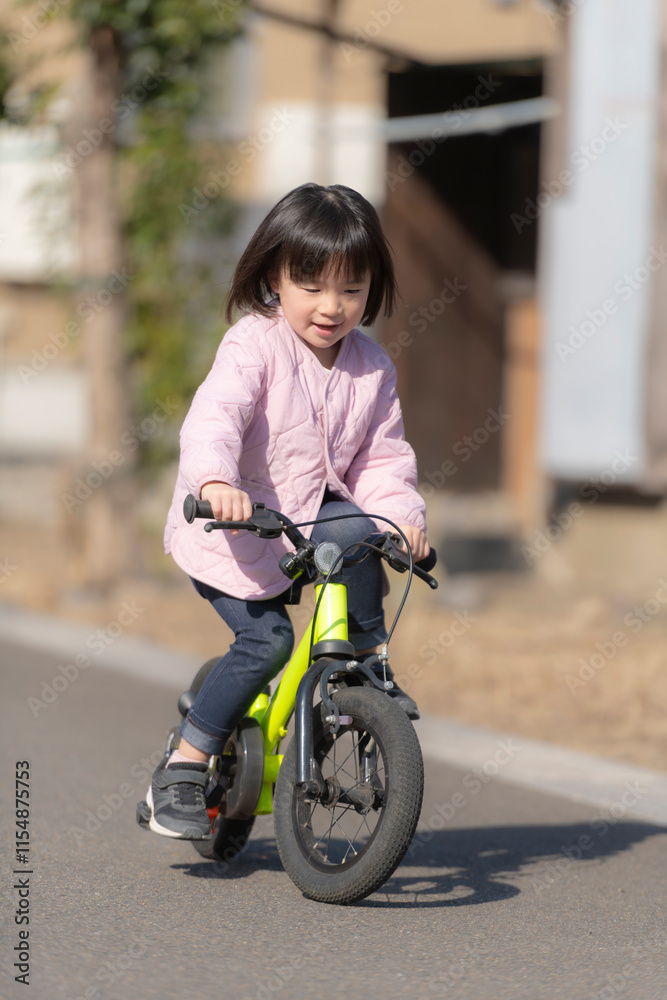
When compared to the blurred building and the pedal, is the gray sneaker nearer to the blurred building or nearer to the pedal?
the pedal

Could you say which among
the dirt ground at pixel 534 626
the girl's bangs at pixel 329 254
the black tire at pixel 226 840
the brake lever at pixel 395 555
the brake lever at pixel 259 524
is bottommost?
the dirt ground at pixel 534 626

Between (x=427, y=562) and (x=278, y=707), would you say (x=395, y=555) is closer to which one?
(x=427, y=562)

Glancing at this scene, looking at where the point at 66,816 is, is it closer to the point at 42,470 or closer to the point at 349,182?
the point at 349,182

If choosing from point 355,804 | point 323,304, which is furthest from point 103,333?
point 355,804

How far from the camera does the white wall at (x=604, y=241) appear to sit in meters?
9.36

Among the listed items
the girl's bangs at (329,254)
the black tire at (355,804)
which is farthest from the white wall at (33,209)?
the black tire at (355,804)

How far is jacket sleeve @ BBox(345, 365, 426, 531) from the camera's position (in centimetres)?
357

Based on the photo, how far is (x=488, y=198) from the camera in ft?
45.9

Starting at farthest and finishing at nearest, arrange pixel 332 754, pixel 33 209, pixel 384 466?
pixel 33 209 → pixel 384 466 → pixel 332 754

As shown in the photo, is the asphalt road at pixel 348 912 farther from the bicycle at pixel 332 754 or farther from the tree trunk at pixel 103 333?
the tree trunk at pixel 103 333

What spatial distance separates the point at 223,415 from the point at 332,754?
896mm

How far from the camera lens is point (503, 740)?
18.9 ft

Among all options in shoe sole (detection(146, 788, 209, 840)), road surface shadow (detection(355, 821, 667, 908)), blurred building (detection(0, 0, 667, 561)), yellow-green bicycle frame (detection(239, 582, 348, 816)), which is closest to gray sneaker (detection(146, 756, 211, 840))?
shoe sole (detection(146, 788, 209, 840))

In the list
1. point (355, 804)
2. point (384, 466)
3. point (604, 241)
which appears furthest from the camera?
point (604, 241)
